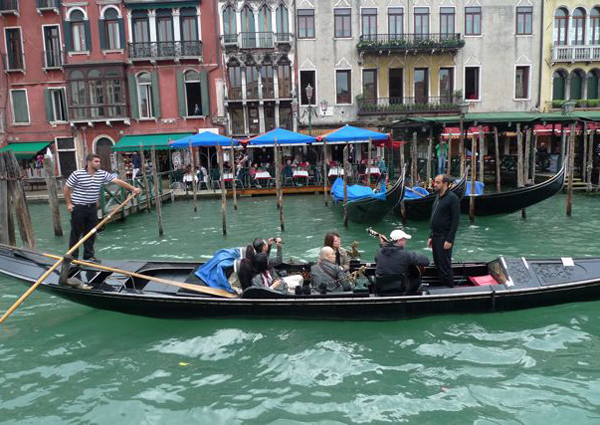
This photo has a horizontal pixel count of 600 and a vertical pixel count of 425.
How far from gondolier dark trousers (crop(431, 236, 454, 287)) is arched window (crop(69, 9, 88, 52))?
17387 millimetres

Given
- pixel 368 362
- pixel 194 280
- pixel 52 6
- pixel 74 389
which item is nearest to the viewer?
pixel 74 389

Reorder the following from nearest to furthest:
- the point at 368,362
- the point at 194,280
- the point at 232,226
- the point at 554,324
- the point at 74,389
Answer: the point at 74,389 → the point at 368,362 → the point at 554,324 → the point at 194,280 → the point at 232,226

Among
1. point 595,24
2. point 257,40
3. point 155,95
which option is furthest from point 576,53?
point 155,95

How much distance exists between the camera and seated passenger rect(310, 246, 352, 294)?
5043mm

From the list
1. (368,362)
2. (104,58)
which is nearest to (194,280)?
(368,362)

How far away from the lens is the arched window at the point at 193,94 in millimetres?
18922

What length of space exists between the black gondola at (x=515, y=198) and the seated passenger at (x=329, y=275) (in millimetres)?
6583

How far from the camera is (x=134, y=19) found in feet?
60.8

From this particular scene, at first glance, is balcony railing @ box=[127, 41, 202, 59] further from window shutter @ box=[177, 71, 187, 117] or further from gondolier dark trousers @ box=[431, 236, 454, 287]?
gondolier dark trousers @ box=[431, 236, 454, 287]

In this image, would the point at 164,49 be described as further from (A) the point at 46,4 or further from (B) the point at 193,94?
(A) the point at 46,4

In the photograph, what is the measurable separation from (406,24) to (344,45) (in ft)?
7.91

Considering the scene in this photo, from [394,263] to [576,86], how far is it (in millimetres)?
17883


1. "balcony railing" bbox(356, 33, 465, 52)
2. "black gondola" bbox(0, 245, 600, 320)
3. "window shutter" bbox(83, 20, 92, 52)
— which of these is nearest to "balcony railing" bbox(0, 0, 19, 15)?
"window shutter" bbox(83, 20, 92, 52)

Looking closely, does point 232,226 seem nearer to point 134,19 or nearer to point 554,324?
point 554,324
